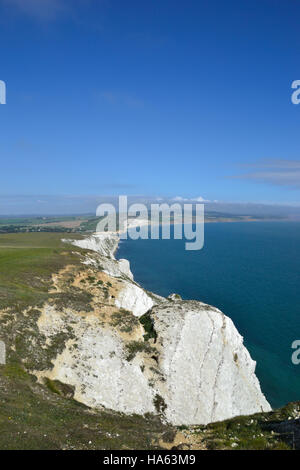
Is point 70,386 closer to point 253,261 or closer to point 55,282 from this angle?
point 55,282

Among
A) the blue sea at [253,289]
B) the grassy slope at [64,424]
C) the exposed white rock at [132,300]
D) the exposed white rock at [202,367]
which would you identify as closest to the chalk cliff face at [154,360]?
the exposed white rock at [202,367]

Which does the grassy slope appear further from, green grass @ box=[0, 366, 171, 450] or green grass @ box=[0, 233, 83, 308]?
green grass @ box=[0, 233, 83, 308]

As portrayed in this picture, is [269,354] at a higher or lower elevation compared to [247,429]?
lower

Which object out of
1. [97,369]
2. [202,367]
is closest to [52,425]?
[97,369]

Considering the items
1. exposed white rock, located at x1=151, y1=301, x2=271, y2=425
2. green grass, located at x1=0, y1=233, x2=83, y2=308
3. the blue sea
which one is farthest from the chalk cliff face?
the blue sea

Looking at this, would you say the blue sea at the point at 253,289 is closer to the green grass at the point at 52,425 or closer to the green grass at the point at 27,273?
the green grass at the point at 52,425
